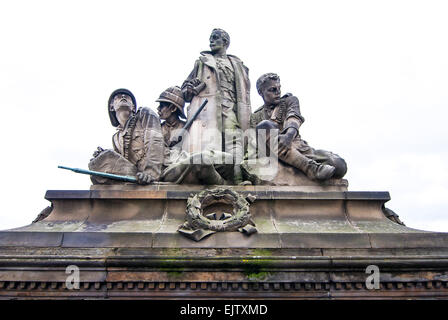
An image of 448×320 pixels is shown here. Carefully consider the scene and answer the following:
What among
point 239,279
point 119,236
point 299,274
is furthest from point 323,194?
point 119,236

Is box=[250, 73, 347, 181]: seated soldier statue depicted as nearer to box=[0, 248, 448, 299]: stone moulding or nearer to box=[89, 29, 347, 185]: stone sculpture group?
box=[89, 29, 347, 185]: stone sculpture group

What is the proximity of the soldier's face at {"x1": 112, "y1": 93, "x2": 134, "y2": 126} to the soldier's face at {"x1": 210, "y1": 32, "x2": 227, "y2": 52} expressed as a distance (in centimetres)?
278

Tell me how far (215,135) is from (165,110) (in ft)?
5.00

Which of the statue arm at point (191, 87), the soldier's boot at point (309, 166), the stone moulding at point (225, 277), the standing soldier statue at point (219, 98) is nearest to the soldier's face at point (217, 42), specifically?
the standing soldier statue at point (219, 98)

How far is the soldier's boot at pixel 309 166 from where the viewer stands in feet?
27.7

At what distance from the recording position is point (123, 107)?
32.8 feet

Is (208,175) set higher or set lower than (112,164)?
lower

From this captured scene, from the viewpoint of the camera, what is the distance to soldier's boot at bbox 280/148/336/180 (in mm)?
8438

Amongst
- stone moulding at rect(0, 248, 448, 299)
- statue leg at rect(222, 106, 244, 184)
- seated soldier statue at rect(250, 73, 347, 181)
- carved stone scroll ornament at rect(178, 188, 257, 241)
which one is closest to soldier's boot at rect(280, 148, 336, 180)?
seated soldier statue at rect(250, 73, 347, 181)

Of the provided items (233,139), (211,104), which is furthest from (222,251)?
(211,104)

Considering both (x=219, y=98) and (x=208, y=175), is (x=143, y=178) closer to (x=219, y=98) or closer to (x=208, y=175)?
(x=208, y=175)

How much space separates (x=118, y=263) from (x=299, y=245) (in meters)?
2.85
